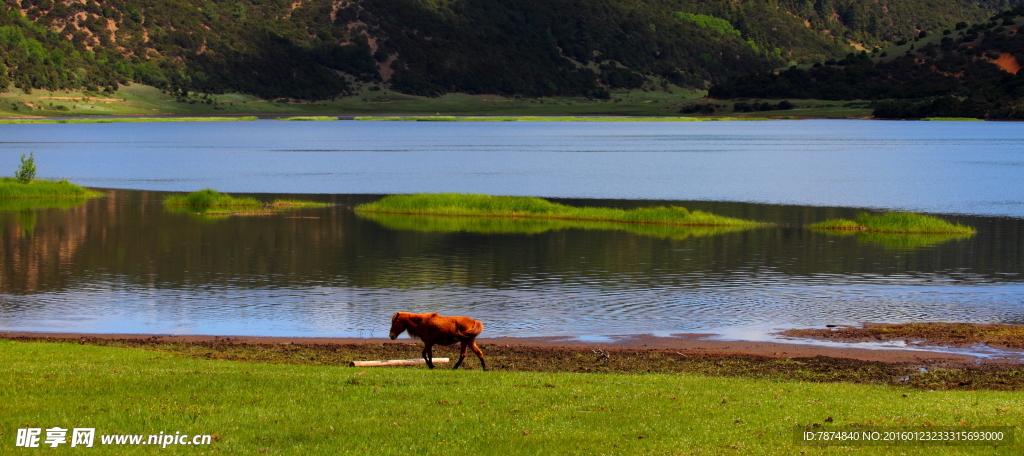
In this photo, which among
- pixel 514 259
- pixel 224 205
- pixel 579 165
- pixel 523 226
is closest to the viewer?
pixel 514 259

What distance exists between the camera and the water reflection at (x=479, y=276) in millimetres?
26859

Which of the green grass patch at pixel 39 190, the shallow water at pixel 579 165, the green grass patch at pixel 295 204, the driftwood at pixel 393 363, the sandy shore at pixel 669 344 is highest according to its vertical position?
the shallow water at pixel 579 165

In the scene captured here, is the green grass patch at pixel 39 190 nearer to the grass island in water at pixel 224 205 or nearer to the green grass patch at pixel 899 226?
the grass island in water at pixel 224 205

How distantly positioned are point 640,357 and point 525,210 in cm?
3315

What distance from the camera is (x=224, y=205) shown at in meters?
56.1

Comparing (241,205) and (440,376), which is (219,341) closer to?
(440,376)

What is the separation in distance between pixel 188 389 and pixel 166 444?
3079 millimetres

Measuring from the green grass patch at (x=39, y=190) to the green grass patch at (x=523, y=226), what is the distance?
67.7 ft

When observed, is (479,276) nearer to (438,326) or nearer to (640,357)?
(640,357)

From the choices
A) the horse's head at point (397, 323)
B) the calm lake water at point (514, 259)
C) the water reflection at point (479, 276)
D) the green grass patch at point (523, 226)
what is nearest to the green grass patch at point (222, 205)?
the calm lake water at point (514, 259)

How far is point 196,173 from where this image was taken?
86.8 metres

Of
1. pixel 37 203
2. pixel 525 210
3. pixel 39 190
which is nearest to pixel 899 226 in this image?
pixel 525 210

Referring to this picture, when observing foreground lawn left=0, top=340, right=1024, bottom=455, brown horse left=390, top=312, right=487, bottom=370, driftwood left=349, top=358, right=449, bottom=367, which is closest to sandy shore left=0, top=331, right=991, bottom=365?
driftwood left=349, top=358, right=449, bottom=367

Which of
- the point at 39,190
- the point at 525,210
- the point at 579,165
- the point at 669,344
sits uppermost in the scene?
the point at 579,165
